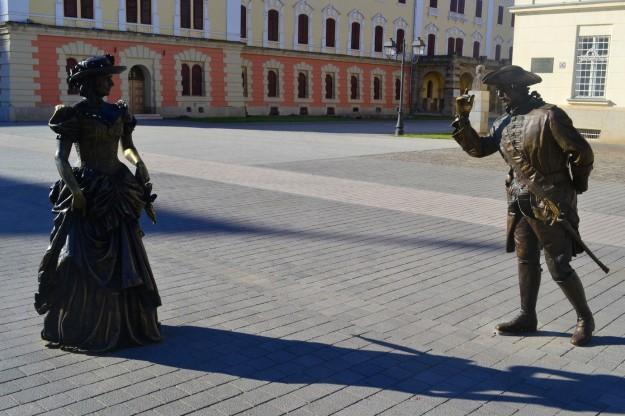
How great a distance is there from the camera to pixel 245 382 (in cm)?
404

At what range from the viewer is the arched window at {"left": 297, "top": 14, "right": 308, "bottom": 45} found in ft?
147

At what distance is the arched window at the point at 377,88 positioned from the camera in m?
51.0

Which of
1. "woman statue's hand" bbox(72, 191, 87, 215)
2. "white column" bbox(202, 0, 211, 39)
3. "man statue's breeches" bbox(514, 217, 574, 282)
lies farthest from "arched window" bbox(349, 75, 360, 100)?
"woman statue's hand" bbox(72, 191, 87, 215)

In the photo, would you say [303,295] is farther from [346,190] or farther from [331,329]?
[346,190]

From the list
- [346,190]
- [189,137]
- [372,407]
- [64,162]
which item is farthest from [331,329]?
[189,137]

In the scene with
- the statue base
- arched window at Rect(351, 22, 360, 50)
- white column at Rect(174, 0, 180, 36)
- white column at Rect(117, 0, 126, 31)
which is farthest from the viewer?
arched window at Rect(351, 22, 360, 50)

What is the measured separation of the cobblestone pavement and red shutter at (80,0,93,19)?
956 inches

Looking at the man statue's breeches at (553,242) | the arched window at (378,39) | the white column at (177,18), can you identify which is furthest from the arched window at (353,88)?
the man statue's breeches at (553,242)

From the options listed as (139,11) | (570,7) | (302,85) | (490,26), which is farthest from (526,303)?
(490,26)

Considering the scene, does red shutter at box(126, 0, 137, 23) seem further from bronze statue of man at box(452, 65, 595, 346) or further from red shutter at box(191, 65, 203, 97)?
bronze statue of man at box(452, 65, 595, 346)

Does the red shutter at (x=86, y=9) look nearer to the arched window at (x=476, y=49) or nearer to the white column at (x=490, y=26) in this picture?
the arched window at (x=476, y=49)

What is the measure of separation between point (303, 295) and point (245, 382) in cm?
179

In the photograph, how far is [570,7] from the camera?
23.5 metres

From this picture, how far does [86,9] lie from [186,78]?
264 inches
